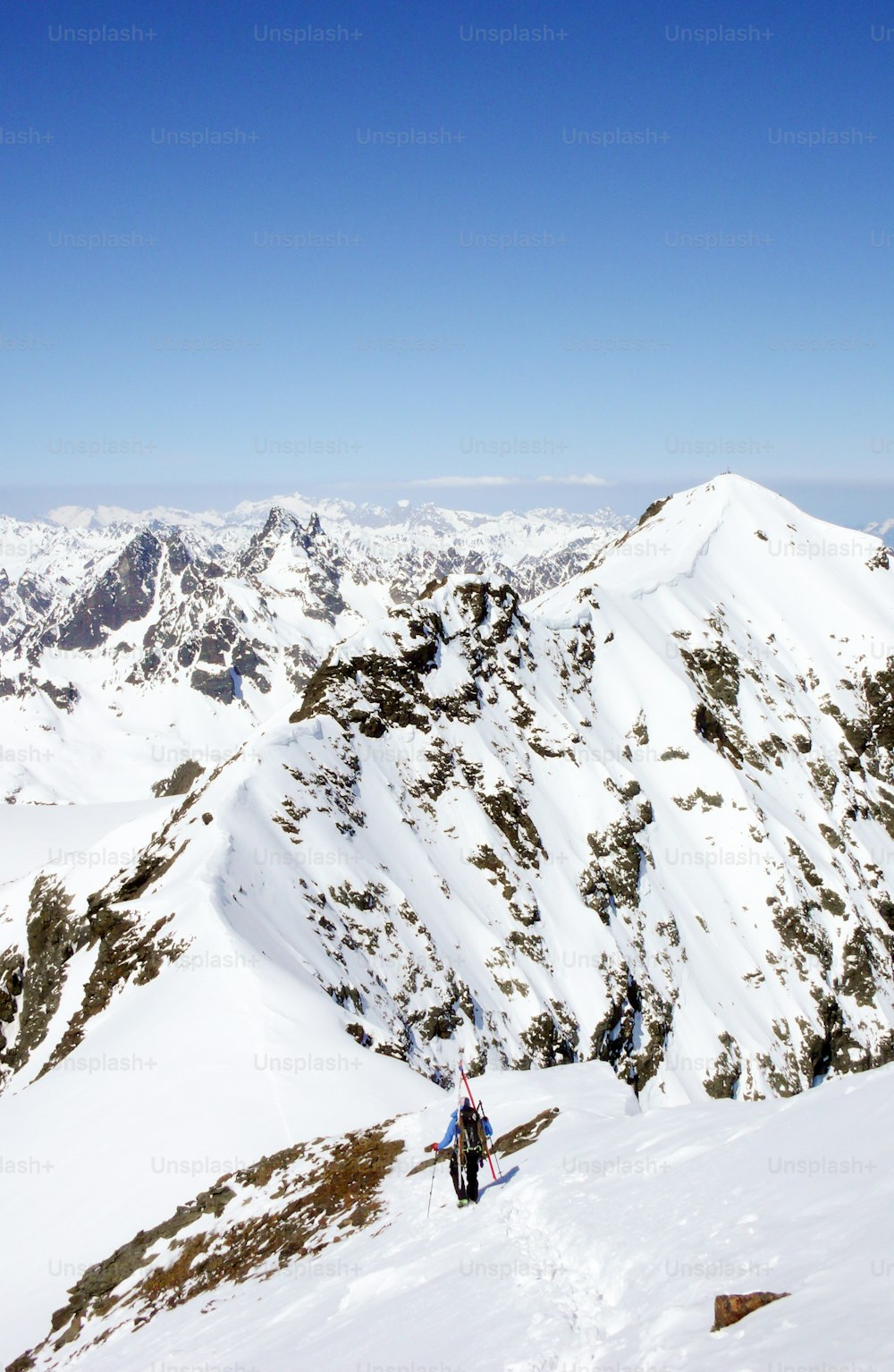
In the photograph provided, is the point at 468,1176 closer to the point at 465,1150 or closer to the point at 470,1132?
the point at 465,1150

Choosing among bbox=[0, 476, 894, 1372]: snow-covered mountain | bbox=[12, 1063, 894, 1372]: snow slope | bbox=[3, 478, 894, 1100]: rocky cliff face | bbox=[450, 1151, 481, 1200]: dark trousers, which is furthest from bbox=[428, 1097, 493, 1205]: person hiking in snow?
bbox=[3, 478, 894, 1100]: rocky cliff face

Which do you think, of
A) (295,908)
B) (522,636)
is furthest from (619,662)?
(295,908)

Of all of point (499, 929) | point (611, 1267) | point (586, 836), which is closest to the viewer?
point (611, 1267)

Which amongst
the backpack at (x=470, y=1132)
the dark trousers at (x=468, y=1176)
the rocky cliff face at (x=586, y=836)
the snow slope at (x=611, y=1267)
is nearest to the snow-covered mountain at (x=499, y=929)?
the snow slope at (x=611, y=1267)

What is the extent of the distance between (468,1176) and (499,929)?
47.8 metres

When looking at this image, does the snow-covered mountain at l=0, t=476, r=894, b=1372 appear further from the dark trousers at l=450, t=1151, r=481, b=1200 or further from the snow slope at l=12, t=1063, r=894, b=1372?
the dark trousers at l=450, t=1151, r=481, b=1200

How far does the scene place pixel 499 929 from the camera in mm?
62156

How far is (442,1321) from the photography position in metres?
11.0

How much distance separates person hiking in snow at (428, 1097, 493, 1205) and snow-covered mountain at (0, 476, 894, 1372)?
3.98 ft

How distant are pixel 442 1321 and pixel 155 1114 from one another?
18.9 m

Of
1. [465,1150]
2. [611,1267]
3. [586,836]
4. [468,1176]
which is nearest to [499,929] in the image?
[586,836]

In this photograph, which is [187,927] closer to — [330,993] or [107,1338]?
[330,993]

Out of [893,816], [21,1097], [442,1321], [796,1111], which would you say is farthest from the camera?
[893,816]

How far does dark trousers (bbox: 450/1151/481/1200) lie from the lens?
50.8 feet
